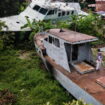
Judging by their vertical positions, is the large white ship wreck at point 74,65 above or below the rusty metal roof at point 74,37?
below

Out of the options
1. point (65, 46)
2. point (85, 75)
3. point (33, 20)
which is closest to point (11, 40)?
point (33, 20)

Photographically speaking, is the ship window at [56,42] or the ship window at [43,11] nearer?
the ship window at [56,42]

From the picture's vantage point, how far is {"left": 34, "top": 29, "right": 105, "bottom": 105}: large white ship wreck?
9930mm

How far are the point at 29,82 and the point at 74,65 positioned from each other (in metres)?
2.31

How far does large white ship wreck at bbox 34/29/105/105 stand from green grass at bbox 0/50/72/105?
1.47 ft

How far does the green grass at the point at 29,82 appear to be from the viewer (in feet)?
35.2

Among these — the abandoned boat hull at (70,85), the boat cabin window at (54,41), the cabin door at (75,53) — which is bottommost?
the abandoned boat hull at (70,85)

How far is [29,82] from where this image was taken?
11945 millimetres

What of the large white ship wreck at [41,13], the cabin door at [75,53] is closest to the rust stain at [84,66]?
the cabin door at [75,53]

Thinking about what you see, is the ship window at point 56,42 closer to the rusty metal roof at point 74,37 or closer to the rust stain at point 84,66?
the rusty metal roof at point 74,37

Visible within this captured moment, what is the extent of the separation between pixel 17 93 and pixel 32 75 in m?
1.62

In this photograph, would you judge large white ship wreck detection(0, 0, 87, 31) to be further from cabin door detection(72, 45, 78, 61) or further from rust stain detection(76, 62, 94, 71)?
rust stain detection(76, 62, 94, 71)

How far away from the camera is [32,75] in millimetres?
12570

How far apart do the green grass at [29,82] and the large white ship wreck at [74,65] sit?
45 cm
